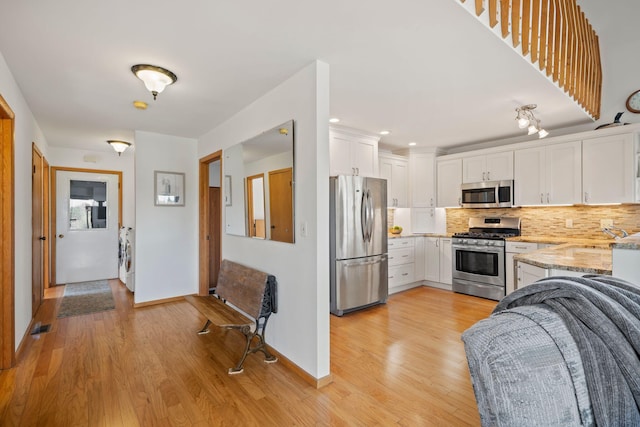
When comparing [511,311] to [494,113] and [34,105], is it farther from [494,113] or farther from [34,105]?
[34,105]

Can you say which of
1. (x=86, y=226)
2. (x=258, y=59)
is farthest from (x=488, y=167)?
(x=86, y=226)

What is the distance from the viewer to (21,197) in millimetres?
3047

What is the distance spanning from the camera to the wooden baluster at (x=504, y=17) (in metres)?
2.06

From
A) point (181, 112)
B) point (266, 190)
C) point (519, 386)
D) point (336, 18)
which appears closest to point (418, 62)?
point (336, 18)

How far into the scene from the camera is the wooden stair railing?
2131 millimetres

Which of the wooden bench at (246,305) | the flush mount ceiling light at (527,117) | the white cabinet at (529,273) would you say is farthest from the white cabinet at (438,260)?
the wooden bench at (246,305)

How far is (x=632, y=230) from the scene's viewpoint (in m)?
3.93

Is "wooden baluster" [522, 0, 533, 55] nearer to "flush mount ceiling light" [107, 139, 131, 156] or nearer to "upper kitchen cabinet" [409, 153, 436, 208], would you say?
"upper kitchen cabinet" [409, 153, 436, 208]

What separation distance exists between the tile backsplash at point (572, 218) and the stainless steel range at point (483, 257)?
0.13m

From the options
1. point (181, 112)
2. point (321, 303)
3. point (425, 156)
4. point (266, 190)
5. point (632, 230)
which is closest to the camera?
point (321, 303)

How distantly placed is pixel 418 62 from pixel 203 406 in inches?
115

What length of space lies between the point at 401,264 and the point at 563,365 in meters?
4.42

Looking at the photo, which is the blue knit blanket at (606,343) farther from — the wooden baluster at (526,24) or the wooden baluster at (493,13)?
the wooden baluster at (526,24)

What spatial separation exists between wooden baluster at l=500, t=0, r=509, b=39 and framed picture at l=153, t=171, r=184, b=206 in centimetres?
427
